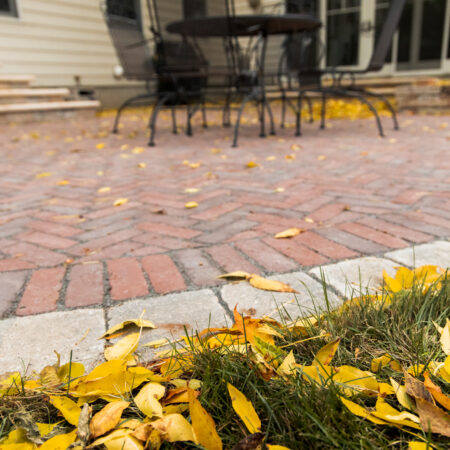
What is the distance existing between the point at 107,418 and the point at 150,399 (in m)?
0.09

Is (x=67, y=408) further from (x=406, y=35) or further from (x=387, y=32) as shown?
(x=406, y=35)

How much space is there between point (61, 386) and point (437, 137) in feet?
14.5

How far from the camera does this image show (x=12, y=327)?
1.17m

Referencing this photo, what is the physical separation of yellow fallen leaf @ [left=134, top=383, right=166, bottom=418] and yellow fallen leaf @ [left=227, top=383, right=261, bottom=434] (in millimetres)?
144

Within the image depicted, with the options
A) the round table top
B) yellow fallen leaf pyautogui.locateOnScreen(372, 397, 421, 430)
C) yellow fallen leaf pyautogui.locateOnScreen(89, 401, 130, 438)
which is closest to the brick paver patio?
yellow fallen leaf pyautogui.locateOnScreen(89, 401, 130, 438)

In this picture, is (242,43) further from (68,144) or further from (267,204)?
(267,204)

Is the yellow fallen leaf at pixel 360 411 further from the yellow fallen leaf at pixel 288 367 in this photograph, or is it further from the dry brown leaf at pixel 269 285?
the dry brown leaf at pixel 269 285

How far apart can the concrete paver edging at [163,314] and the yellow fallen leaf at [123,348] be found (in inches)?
1.2

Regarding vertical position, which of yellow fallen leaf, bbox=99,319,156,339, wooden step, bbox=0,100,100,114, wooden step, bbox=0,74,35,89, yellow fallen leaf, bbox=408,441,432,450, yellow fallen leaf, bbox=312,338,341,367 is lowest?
yellow fallen leaf, bbox=99,319,156,339

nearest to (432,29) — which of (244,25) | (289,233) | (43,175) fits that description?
(244,25)

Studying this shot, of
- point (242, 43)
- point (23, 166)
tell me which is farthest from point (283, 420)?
point (242, 43)

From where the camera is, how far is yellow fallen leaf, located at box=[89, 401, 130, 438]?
0.78 metres

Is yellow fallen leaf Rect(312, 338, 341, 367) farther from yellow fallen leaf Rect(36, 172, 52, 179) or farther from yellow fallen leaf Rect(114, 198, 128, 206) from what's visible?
yellow fallen leaf Rect(36, 172, 52, 179)

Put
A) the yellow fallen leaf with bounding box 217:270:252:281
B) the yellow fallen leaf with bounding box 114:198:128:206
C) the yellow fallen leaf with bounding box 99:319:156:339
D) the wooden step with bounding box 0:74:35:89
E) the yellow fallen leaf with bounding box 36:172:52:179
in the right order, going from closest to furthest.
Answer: the yellow fallen leaf with bounding box 99:319:156:339 < the yellow fallen leaf with bounding box 217:270:252:281 < the yellow fallen leaf with bounding box 114:198:128:206 < the yellow fallen leaf with bounding box 36:172:52:179 < the wooden step with bounding box 0:74:35:89
